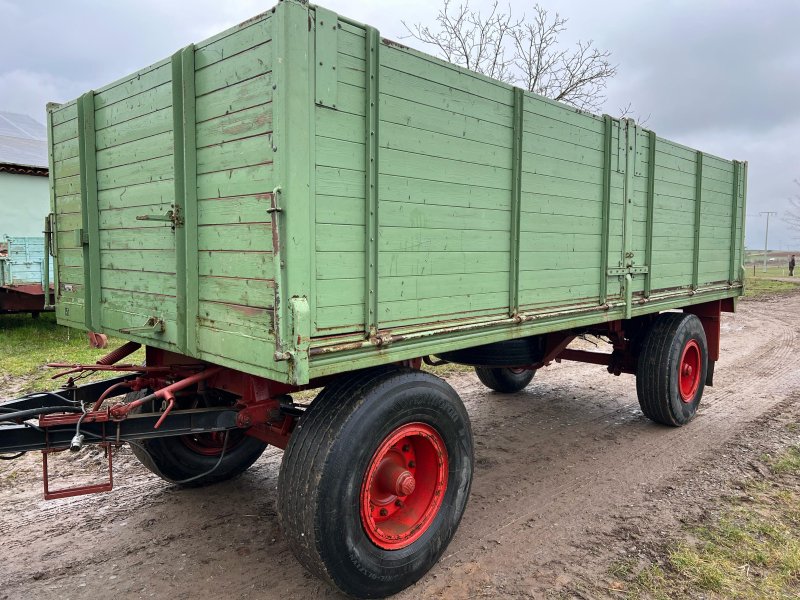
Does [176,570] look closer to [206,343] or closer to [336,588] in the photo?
[336,588]

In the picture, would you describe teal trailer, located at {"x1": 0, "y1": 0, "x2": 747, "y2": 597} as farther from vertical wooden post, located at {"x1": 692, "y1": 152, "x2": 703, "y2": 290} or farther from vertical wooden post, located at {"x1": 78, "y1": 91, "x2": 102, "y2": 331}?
vertical wooden post, located at {"x1": 692, "y1": 152, "x2": 703, "y2": 290}

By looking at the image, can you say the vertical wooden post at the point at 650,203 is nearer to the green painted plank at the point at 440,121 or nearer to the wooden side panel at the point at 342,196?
the green painted plank at the point at 440,121

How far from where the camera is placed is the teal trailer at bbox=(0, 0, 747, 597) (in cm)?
260

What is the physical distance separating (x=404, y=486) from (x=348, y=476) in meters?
0.45

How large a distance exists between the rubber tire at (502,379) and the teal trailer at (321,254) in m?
2.77

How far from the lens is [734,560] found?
343cm

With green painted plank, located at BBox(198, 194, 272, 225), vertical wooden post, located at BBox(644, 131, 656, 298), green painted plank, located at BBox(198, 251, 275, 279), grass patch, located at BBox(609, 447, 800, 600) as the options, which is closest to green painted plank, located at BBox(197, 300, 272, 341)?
green painted plank, located at BBox(198, 251, 275, 279)

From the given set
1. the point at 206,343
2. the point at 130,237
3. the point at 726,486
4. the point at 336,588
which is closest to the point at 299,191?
the point at 206,343

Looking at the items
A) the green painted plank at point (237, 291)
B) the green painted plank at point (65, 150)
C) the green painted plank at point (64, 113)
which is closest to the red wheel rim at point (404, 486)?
the green painted plank at point (237, 291)

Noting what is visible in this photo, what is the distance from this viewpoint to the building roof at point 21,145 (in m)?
14.7

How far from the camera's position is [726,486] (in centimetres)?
451

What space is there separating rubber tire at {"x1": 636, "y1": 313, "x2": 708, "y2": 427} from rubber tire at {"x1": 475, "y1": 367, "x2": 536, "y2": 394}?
1.49 meters

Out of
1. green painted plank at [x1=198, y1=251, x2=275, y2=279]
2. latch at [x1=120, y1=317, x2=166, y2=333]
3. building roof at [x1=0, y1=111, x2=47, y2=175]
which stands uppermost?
building roof at [x1=0, y1=111, x2=47, y2=175]

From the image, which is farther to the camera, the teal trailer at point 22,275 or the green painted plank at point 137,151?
the teal trailer at point 22,275
